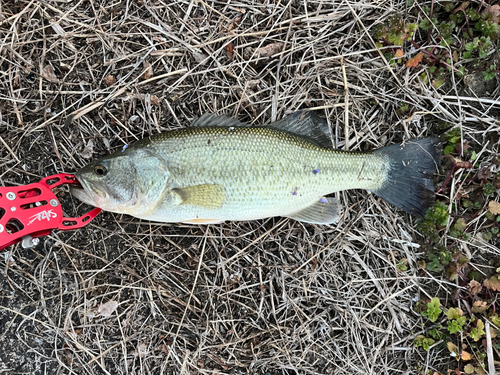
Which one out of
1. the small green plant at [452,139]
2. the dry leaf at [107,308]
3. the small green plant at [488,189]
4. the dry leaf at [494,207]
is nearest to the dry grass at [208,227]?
the dry leaf at [107,308]

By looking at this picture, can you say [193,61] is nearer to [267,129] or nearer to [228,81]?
[228,81]

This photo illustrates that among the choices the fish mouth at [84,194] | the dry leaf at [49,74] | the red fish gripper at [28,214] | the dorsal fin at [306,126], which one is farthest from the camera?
the dry leaf at [49,74]

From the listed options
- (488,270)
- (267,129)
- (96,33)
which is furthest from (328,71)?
(488,270)

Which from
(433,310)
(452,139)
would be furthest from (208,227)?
(452,139)

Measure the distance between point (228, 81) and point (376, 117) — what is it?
1644mm

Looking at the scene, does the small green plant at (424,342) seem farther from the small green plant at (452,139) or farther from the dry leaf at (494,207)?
the small green plant at (452,139)

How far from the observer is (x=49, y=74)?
3.21 metres

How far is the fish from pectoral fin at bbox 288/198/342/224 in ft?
0.03

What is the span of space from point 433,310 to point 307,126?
2.29 m

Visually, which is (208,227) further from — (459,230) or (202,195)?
(459,230)

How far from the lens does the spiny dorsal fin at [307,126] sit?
122 inches

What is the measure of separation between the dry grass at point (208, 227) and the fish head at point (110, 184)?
0.51 metres

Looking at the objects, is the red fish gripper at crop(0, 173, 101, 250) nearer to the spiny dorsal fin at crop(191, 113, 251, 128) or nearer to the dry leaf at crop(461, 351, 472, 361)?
the spiny dorsal fin at crop(191, 113, 251, 128)

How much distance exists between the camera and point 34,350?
10.5 ft
